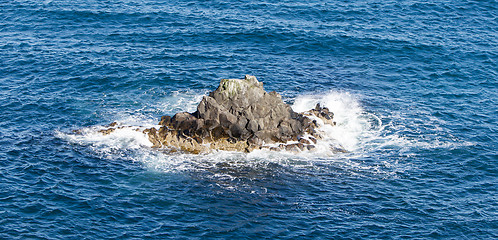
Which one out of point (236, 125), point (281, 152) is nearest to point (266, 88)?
point (236, 125)

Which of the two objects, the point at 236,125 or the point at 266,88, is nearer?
the point at 236,125

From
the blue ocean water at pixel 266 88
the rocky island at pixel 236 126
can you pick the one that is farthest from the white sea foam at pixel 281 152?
the rocky island at pixel 236 126

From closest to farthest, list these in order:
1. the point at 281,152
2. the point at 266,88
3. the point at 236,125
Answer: the point at 281,152 → the point at 236,125 → the point at 266,88

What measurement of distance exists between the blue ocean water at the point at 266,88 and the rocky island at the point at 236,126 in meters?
2.23

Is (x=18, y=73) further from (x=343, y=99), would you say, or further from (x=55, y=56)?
(x=343, y=99)

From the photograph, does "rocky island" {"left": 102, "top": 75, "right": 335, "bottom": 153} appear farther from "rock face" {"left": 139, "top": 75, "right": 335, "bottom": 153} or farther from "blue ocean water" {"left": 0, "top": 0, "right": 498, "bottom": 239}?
"blue ocean water" {"left": 0, "top": 0, "right": 498, "bottom": 239}

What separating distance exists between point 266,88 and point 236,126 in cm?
1784

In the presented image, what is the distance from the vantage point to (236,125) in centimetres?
6662

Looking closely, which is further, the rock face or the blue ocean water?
the rock face

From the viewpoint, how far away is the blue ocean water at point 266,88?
5284cm

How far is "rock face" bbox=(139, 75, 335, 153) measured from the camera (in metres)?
66.6

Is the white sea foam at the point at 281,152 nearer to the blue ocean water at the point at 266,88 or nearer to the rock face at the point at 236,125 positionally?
the blue ocean water at the point at 266,88

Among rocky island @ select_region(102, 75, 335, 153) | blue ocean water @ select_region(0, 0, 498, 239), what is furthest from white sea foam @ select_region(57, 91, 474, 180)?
rocky island @ select_region(102, 75, 335, 153)

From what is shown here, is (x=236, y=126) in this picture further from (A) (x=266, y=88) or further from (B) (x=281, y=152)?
(A) (x=266, y=88)
